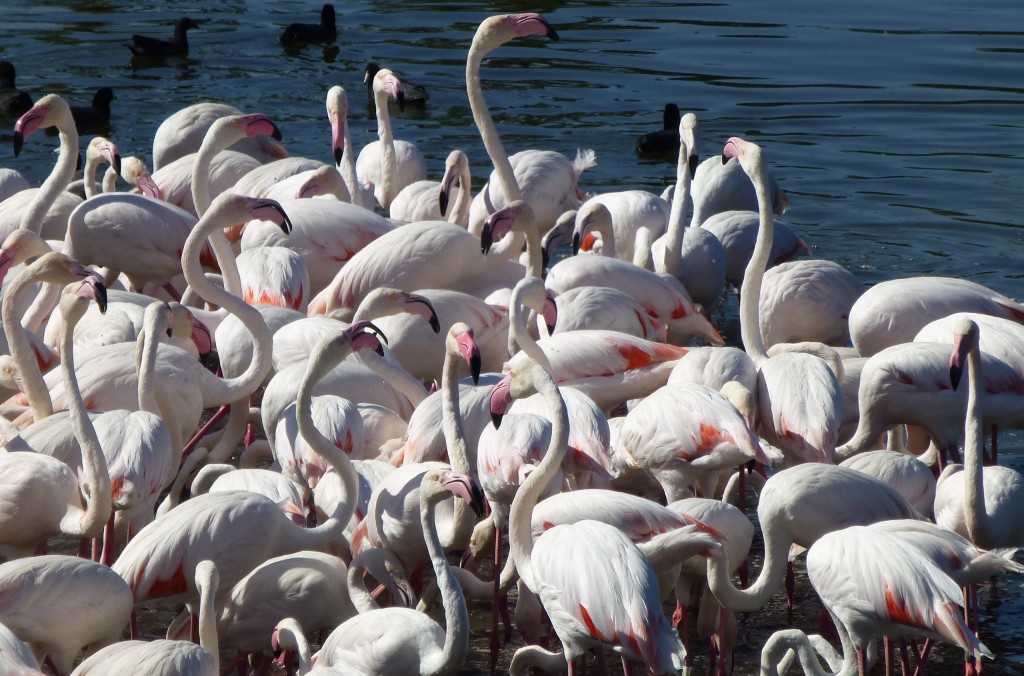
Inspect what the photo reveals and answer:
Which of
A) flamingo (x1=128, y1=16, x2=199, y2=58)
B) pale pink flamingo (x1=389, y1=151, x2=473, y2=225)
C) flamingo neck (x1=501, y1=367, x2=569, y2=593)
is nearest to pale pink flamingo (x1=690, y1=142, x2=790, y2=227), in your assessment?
pale pink flamingo (x1=389, y1=151, x2=473, y2=225)

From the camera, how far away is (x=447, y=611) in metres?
4.34

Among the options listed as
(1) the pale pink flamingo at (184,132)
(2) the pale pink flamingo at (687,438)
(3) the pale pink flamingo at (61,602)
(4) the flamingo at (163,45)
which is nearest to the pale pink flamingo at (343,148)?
(1) the pale pink flamingo at (184,132)

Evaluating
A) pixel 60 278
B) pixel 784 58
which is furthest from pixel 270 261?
pixel 784 58

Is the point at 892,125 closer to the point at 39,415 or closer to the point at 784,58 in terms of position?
the point at 784,58

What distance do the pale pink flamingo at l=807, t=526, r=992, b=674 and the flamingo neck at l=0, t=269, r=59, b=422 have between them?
3098mm

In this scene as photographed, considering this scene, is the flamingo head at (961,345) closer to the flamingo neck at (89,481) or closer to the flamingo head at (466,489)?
the flamingo head at (466,489)

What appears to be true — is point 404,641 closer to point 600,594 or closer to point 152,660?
point 600,594

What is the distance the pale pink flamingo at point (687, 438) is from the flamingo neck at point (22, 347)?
2317mm

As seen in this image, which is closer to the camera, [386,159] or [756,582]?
[756,582]

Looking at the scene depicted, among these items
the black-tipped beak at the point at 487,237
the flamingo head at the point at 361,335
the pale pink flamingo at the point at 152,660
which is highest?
the black-tipped beak at the point at 487,237

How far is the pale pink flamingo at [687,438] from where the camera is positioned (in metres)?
5.11

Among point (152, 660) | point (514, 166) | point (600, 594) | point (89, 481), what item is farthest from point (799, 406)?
point (514, 166)

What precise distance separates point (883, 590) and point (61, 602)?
2439 millimetres

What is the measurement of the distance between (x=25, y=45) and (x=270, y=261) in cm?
930
